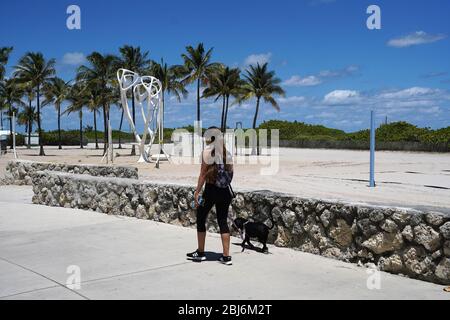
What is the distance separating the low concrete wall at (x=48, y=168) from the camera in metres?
14.4

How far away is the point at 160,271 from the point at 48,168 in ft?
38.7

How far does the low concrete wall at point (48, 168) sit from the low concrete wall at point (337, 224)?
472 centimetres

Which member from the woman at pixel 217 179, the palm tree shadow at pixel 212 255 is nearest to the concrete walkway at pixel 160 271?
the palm tree shadow at pixel 212 255

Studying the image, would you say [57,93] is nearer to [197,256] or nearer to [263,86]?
[263,86]

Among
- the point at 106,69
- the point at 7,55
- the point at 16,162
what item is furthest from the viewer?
the point at 7,55

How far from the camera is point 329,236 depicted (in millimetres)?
6387

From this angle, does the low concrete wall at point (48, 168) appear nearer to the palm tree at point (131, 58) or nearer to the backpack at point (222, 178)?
the backpack at point (222, 178)

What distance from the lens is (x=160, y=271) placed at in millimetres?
5805

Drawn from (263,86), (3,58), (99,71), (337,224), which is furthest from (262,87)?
(337,224)

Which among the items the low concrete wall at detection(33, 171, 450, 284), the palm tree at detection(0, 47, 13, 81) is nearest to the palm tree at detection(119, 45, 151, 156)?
the palm tree at detection(0, 47, 13, 81)
